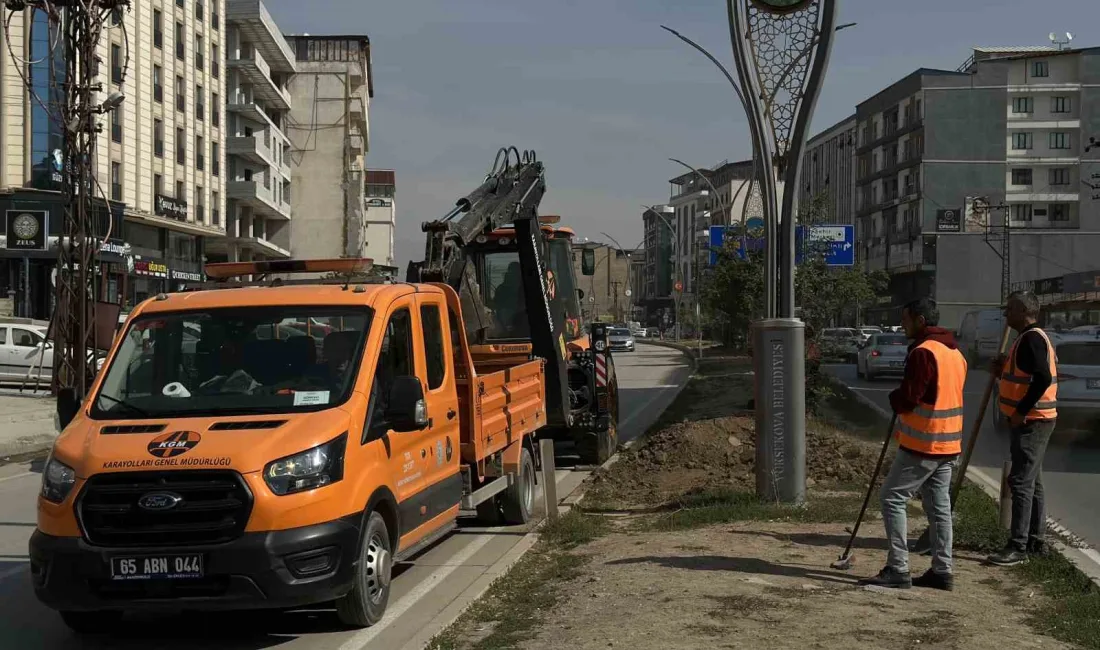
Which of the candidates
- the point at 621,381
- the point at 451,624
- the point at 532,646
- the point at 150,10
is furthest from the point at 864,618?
the point at 150,10

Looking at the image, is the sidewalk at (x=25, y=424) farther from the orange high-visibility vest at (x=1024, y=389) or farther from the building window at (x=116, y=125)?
the building window at (x=116, y=125)

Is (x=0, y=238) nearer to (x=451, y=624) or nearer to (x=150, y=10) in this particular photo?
(x=150, y=10)

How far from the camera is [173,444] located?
6.53 m

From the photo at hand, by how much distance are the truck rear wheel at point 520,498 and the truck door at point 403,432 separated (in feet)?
8.71

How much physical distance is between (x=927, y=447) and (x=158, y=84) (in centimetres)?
5214

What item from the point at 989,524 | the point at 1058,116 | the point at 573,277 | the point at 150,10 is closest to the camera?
the point at 989,524

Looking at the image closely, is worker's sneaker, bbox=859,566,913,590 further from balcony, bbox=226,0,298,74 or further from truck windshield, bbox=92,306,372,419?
balcony, bbox=226,0,298,74

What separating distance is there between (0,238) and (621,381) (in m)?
23.5

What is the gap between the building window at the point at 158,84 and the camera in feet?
178

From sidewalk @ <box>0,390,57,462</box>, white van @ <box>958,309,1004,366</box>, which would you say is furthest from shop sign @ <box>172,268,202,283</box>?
white van @ <box>958,309,1004,366</box>

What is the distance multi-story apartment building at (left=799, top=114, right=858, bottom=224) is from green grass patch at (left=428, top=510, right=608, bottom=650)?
305 feet

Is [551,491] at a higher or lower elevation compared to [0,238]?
lower

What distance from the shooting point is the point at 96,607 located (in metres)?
6.46

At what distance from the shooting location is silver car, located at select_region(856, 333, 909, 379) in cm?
Answer: 3456
